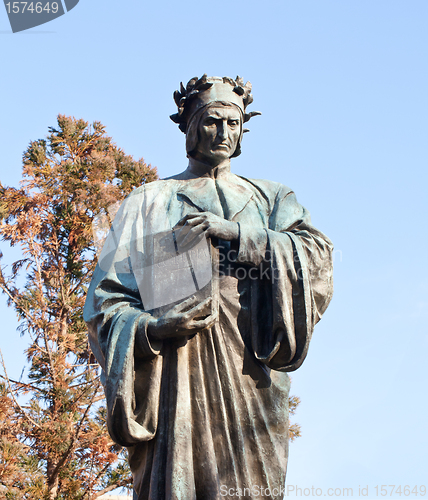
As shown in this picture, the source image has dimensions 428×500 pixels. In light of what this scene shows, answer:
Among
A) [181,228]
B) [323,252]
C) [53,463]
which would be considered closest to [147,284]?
[181,228]

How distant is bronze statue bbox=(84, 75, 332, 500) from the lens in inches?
169

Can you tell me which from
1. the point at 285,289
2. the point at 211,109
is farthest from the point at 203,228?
the point at 211,109

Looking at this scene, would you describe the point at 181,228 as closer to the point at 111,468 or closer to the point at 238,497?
the point at 238,497

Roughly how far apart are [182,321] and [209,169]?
135 centimetres

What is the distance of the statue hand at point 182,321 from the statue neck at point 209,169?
45.5 inches

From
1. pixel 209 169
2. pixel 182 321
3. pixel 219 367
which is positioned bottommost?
pixel 219 367

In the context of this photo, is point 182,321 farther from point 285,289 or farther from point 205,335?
point 285,289

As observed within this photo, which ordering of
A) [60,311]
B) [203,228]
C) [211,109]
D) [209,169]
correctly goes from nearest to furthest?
[203,228]
[211,109]
[209,169]
[60,311]

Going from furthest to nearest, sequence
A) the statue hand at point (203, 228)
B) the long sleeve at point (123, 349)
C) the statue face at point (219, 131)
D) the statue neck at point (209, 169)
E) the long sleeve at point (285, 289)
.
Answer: the statue neck at point (209, 169) → the statue face at point (219, 131) → the statue hand at point (203, 228) → the long sleeve at point (285, 289) → the long sleeve at point (123, 349)

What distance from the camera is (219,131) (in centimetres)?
512

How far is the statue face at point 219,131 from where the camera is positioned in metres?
5.11

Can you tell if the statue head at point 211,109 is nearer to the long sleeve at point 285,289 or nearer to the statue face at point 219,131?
the statue face at point 219,131

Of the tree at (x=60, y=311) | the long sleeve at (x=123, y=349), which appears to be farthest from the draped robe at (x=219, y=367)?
the tree at (x=60, y=311)

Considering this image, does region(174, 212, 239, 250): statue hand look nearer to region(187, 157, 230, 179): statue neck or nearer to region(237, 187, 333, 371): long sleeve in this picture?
region(237, 187, 333, 371): long sleeve
